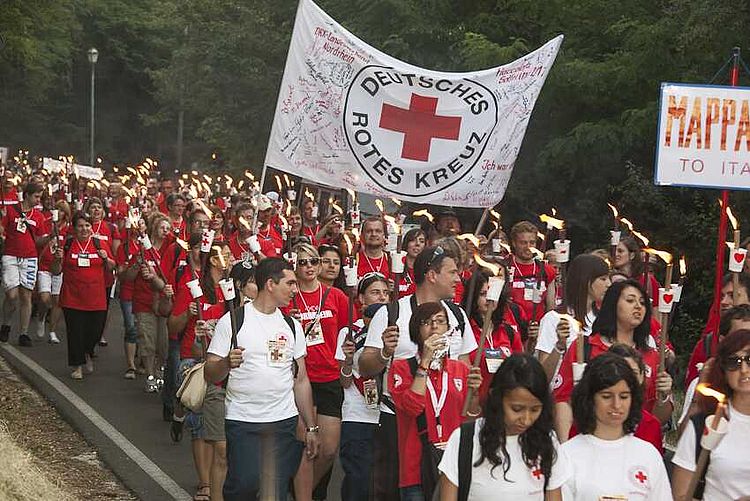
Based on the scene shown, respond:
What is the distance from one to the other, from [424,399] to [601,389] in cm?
138

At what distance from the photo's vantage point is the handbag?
8.70 meters

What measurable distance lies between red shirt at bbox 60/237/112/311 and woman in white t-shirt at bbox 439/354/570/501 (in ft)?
30.8

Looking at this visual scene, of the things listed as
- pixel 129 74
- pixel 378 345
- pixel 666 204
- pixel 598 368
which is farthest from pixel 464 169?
pixel 129 74

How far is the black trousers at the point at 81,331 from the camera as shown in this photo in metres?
14.1

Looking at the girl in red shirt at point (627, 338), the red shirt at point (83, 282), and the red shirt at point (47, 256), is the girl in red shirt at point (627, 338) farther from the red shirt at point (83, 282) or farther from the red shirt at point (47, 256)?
the red shirt at point (47, 256)

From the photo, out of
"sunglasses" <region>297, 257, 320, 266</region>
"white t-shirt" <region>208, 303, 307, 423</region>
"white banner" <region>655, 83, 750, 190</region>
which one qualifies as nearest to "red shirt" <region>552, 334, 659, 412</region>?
"white t-shirt" <region>208, 303, 307, 423</region>

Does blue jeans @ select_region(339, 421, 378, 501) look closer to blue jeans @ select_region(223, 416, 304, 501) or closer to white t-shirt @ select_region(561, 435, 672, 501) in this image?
blue jeans @ select_region(223, 416, 304, 501)

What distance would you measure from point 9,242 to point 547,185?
298 inches

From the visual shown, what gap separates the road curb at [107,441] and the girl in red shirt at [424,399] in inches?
111

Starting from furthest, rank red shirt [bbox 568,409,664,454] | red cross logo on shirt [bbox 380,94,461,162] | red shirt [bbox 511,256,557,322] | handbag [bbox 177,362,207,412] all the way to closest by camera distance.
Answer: red shirt [bbox 511,256,557,322] → red cross logo on shirt [bbox 380,94,461,162] → handbag [bbox 177,362,207,412] → red shirt [bbox 568,409,664,454]

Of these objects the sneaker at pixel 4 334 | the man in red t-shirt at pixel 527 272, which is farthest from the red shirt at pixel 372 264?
the sneaker at pixel 4 334

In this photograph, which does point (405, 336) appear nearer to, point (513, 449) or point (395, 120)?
point (513, 449)

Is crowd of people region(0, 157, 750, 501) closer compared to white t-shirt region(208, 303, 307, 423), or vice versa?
crowd of people region(0, 157, 750, 501)

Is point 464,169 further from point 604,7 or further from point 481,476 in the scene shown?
point 604,7
